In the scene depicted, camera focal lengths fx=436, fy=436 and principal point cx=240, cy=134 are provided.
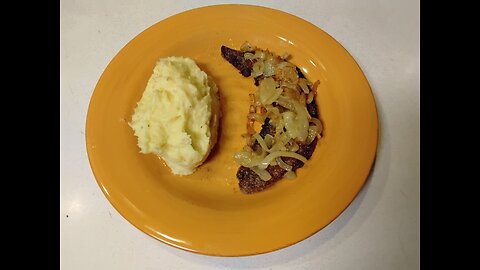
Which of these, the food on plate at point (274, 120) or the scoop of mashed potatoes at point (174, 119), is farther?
the food on plate at point (274, 120)

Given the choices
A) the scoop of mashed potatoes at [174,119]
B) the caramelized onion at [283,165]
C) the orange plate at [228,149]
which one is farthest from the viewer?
the caramelized onion at [283,165]

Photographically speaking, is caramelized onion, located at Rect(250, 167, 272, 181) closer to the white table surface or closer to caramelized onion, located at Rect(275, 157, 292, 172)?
caramelized onion, located at Rect(275, 157, 292, 172)

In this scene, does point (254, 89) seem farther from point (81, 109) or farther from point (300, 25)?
point (81, 109)

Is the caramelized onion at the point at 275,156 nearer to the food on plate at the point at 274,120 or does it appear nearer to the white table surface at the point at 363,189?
the food on plate at the point at 274,120

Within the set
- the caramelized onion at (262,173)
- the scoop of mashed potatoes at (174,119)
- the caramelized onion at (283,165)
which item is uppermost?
the scoop of mashed potatoes at (174,119)

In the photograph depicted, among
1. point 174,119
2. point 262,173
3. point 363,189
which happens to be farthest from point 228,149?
point 363,189

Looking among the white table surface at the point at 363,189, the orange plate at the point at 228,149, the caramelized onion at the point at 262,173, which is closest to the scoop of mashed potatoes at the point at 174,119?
the orange plate at the point at 228,149

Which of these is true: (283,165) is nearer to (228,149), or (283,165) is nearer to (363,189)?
(228,149)

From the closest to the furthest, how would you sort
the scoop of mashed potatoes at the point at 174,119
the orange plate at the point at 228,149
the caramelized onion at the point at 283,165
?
the orange plate at the point at 228,149 < the scoop of mashed potatoes at the point at 174,119 < the caramelized onion at the point at 283,165
